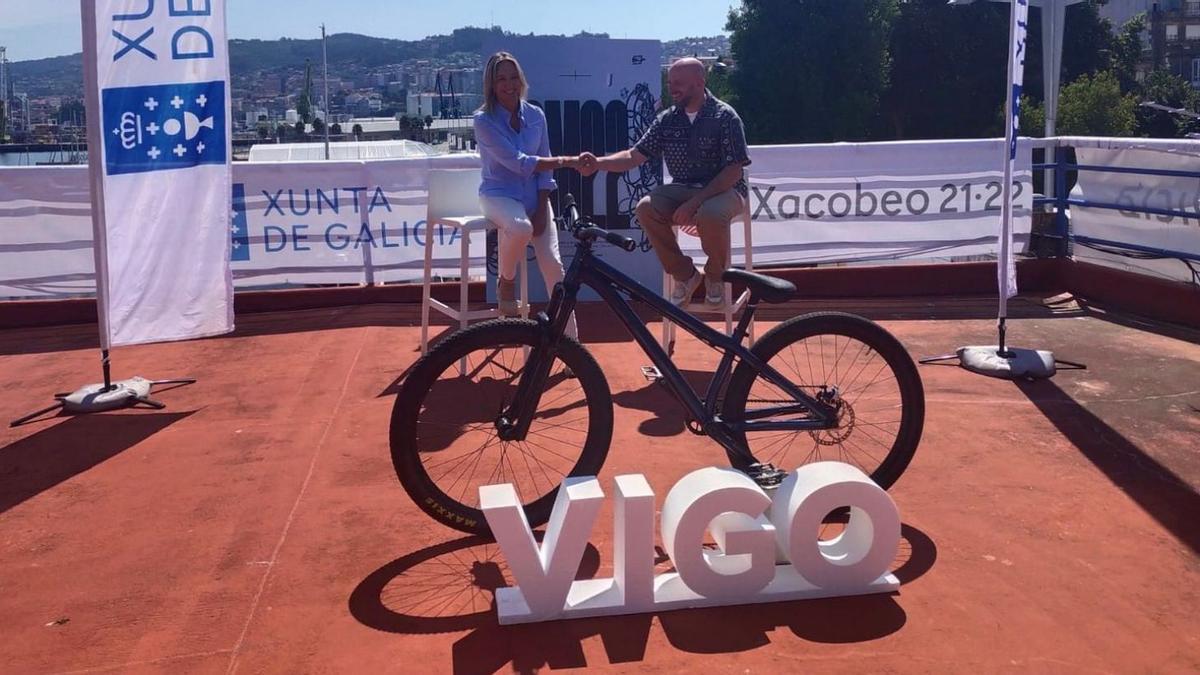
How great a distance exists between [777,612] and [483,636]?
3.29 feet

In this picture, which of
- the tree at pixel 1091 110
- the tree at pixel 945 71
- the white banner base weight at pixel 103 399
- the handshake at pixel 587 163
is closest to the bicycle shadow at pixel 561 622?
the handshake at pixel 587 163

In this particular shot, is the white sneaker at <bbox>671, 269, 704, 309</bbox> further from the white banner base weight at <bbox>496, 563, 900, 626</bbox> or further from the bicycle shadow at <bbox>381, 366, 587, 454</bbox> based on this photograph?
the white banner base weight at <bbox>496, 563, 900, 626</bbox>

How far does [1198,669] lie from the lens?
3656mm

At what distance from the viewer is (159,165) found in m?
7.01

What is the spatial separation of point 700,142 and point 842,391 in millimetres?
2117

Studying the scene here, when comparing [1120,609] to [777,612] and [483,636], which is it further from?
[483,636]

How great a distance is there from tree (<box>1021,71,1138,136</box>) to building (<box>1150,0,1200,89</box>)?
4741cm

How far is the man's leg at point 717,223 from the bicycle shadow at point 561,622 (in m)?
2.77

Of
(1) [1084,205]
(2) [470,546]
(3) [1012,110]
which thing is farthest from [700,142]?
(1) [1084,205]

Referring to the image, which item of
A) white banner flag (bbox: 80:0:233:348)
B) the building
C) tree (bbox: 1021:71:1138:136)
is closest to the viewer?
white banner flag (bbox: 80:0:233:348)

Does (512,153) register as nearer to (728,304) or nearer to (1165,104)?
(728,304)

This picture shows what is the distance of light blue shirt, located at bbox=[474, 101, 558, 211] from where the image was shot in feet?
22.6

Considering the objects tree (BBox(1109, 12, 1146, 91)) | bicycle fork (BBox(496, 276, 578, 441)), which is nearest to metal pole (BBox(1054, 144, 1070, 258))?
bicycle fork (BBox(496, 276, 578, 441))

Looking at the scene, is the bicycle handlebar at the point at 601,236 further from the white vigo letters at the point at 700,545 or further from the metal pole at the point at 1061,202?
the metal pole at the point at 1061,202
